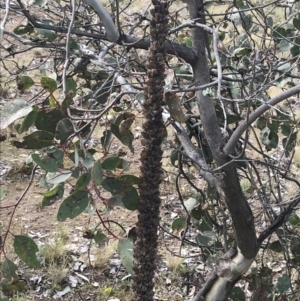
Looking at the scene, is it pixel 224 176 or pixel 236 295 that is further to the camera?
pixel 236 295

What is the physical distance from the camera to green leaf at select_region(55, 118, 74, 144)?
1.05 m

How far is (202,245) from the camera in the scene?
6.90 ft

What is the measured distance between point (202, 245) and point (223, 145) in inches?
26.9

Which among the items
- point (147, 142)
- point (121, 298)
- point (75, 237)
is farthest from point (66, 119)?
point (75, 237)

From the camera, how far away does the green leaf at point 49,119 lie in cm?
110

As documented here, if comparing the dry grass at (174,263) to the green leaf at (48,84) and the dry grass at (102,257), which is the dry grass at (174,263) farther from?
the green leaf at (48,84)

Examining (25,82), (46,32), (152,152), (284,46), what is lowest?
(152,152)

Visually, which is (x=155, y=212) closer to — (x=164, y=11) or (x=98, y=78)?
(x=164, y=11)

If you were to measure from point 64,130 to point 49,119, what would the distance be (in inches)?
2.7

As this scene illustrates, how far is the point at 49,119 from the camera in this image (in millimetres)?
1111

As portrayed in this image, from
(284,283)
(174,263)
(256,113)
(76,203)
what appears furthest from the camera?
(174,263)

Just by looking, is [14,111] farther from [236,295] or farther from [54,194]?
[236,295]

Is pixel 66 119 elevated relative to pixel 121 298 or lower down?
elevated

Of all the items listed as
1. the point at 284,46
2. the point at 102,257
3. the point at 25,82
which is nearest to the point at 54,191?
the point at 25,82
